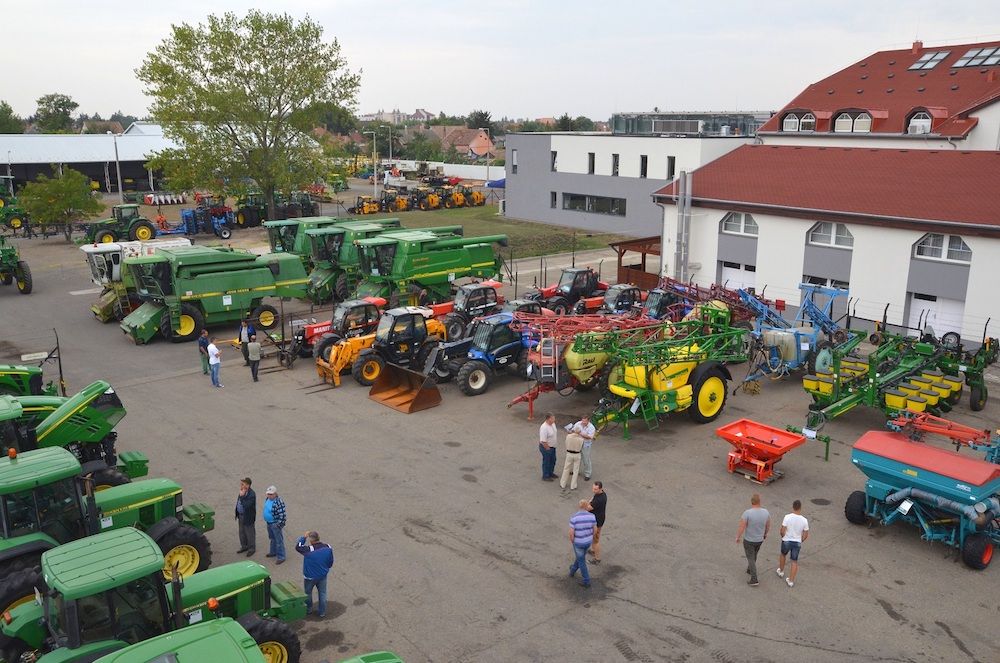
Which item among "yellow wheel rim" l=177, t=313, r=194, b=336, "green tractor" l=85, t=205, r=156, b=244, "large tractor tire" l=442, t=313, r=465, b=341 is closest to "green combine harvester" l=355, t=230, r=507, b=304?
"large tractor tire" l=442, t=313, r=465, b=341

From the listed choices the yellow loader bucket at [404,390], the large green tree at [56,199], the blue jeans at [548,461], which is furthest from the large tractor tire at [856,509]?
the large green tree at [56,199]

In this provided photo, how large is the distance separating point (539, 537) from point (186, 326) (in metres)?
15.8

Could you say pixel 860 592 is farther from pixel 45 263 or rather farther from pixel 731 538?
pixel 45 263

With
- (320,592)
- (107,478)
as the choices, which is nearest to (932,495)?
(320,592)

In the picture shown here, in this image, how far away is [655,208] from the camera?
40844 millimetres

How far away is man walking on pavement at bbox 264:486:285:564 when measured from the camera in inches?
426

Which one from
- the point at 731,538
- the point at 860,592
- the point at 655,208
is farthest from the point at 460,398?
the point at 655,208

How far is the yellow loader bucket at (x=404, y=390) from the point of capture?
17502 millimetres

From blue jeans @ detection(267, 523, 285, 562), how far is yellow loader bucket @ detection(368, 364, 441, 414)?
6322 mm

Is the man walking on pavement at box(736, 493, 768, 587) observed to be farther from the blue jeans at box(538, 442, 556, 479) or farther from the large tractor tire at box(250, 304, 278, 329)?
the large tractor tire at box(250, 304, 278, 329)

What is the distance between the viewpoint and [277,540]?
11.1 metres

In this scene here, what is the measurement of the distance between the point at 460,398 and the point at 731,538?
7988mm

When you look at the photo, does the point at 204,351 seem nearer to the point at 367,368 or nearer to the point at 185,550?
the point at 367,368

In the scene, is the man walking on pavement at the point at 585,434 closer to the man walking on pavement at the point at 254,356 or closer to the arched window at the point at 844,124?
the man walking on pavement at the point at 254,356
